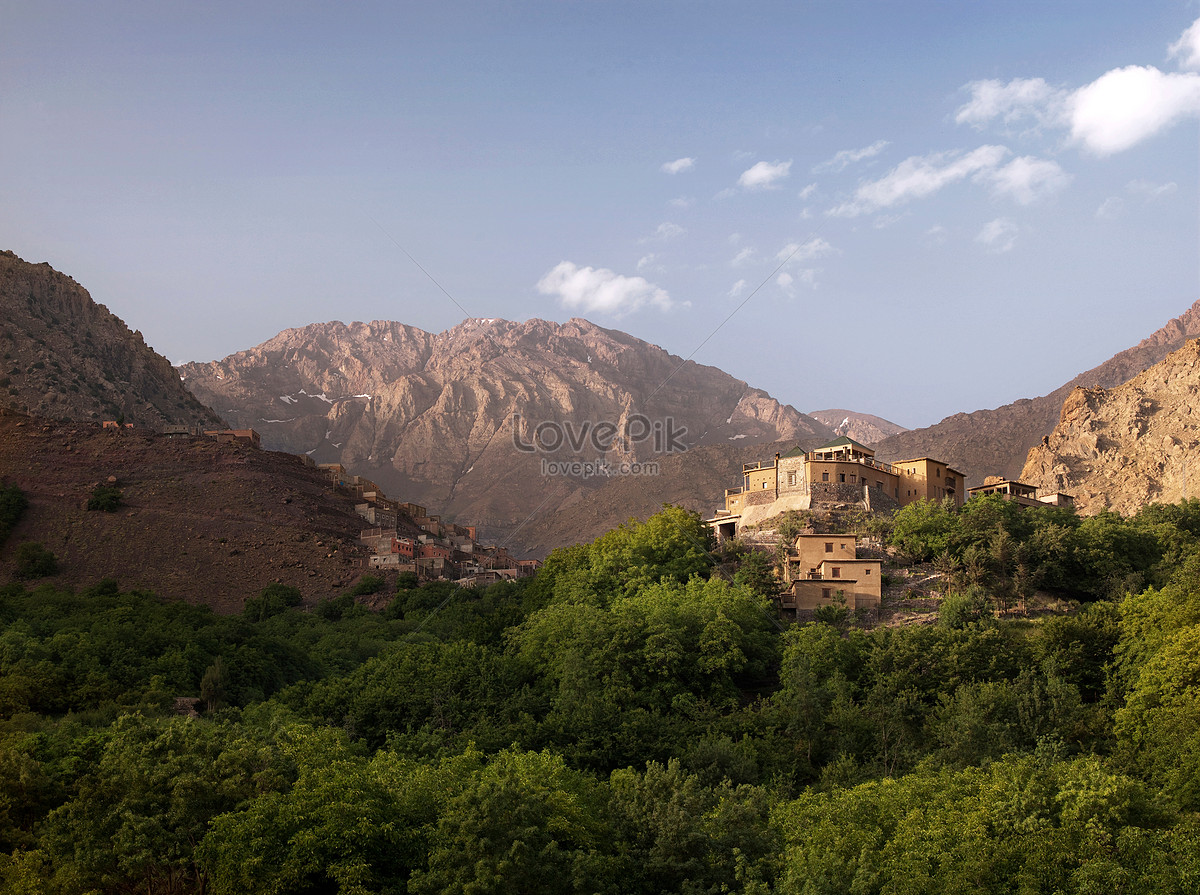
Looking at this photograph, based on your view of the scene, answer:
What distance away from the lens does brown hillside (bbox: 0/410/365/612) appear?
3583 inches

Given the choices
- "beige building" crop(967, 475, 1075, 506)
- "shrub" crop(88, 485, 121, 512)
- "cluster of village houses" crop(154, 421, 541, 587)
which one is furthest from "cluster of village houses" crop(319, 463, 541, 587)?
"beige building" crop(967, 475, 1075, 506)

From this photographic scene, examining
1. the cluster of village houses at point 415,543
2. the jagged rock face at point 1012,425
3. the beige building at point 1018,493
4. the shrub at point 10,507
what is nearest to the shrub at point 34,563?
the shrub at point 10,507

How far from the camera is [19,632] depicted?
52.1 m

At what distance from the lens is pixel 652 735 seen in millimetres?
43094

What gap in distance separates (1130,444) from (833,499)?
43622 mm

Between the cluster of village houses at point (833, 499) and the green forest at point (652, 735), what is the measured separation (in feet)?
6.06

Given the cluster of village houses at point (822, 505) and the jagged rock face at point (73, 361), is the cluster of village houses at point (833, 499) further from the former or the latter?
the jagged rock face at point (73, 361)

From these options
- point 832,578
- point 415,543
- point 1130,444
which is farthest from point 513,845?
point 1130,444

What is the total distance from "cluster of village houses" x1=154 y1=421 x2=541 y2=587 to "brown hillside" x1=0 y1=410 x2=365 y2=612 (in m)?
2.08

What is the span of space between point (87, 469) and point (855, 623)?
7755cm

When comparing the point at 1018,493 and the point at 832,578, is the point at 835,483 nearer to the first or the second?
the point at 832,578

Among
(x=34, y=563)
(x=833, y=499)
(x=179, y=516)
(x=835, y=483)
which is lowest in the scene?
(x=34, y=563)

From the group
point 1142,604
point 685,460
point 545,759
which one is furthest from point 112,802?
point 685,460

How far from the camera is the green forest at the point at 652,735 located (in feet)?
95.1
